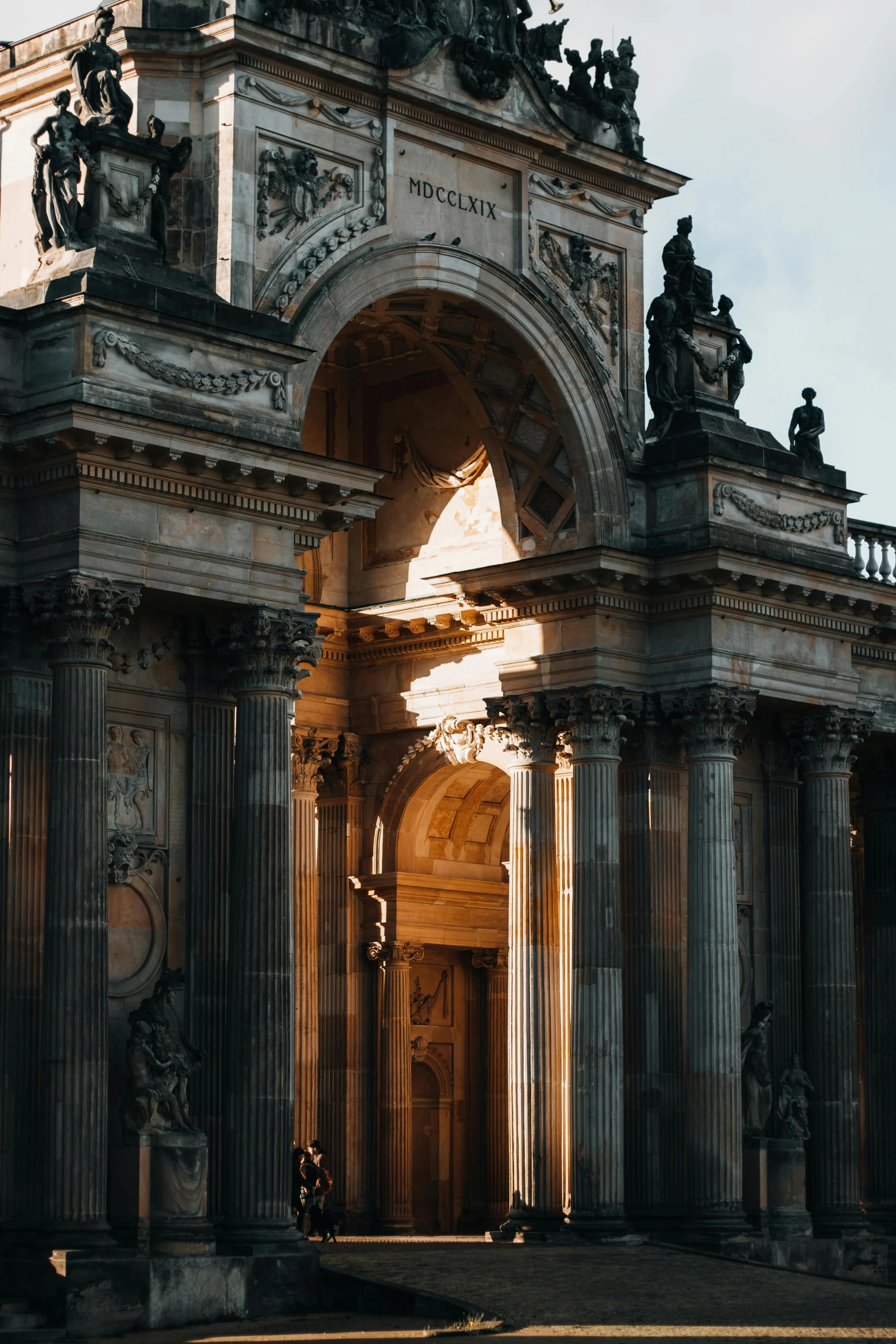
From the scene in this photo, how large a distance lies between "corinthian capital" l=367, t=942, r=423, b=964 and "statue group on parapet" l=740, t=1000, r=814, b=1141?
250 inches

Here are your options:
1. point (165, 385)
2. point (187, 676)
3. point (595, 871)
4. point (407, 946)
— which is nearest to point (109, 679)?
point (187, 676)

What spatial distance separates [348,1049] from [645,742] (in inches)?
316

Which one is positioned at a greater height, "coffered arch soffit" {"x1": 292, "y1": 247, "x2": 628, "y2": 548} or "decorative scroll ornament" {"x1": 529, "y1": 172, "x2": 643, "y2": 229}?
"decorative scroll ornament" {"x1": 529, "y1": 172, "x2": 643, "y2": 229}

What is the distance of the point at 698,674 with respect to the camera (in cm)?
4256

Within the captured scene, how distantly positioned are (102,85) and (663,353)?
1164 cm

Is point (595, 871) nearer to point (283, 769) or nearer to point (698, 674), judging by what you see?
point (698, 674)

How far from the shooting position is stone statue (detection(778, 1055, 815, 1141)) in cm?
4372

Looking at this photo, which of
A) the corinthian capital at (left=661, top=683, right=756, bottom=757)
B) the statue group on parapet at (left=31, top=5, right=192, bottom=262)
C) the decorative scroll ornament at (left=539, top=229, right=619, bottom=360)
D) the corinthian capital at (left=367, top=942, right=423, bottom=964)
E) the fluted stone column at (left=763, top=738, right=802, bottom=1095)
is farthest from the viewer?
the corinthian capital at (left=367, top=942, right=423, bottom=964)

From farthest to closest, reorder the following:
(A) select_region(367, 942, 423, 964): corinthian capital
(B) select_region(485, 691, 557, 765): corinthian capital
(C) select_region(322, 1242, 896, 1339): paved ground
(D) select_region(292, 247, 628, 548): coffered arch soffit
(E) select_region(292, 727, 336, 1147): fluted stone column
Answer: (A) select_region(367, 942, 423, 964): corinthian capital → (E) select_region(292, 727, 336, 1147): fluted stone column → (B) select_region(485, 691, 557, 765): corinthian capital → (D) select_region(292, 247, 628, 548): coffered arch soffit → (C) select_region(322, 1242, 896, 1339): paved ground

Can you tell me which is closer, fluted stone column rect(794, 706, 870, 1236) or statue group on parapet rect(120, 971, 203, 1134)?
statue group on parapet rect(120, 971, 203, 1134)

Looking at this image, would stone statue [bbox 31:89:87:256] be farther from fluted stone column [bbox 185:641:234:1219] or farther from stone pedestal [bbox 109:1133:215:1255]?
stone pedestal [bbox 109:1133:215:1255]

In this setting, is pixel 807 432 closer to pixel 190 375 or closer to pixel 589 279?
pixel 589 279

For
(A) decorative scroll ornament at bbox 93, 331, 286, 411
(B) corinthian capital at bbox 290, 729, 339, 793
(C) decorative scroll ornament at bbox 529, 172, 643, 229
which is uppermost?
(C) decorative scroll ornament at bbox 529, 172, 643, 229

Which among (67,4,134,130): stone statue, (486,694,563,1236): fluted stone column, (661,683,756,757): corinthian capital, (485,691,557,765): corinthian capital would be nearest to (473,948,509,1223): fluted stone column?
(486,694,563,1236): fluted stone column
